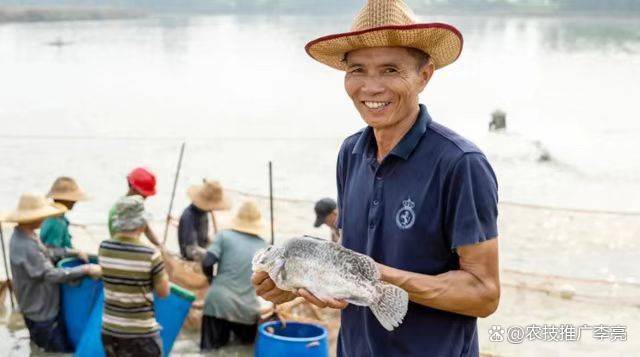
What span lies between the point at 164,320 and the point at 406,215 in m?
3.19

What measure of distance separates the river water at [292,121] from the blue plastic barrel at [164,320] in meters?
4.01

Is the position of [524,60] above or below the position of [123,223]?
above

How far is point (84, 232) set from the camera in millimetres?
7938

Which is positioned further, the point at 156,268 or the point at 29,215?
the point at 29,215

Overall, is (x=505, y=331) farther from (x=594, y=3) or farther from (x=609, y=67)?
(x=594, y=3)

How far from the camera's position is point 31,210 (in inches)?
209

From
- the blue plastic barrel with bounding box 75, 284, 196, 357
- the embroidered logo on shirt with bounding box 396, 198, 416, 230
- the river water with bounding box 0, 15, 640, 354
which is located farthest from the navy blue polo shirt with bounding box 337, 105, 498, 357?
the river water with bounding box 0, 15, 640, 354

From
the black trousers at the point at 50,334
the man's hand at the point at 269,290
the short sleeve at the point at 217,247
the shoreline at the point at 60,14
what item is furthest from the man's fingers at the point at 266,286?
the shoreline at the point at 60,14

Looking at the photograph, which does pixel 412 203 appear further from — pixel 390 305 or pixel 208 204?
pixel 208 204

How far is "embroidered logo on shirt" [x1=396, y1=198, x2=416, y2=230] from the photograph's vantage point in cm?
197

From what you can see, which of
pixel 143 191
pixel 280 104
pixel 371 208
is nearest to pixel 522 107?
pixel 280 104

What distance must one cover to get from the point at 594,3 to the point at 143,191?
65323 millimetres

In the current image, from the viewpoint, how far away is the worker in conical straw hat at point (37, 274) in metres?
5.20

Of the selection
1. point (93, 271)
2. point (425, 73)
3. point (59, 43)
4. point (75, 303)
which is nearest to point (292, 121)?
point (75, 303)
